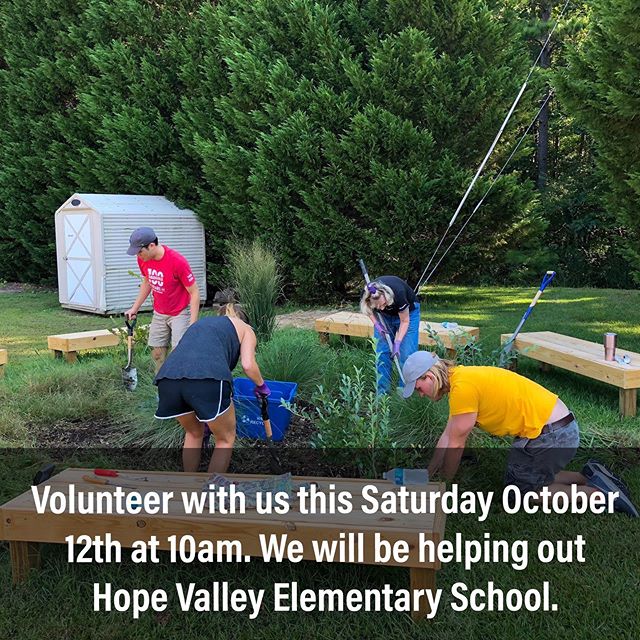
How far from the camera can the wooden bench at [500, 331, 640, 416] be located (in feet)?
16.1

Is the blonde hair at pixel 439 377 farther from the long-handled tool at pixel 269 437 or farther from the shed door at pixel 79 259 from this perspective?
the shed door at pixel 79 259

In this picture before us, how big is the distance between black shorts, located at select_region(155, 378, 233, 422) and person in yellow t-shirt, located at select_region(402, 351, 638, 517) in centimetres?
99

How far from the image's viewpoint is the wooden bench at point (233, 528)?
2.65 m

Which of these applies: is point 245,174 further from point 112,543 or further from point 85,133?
point 112,543

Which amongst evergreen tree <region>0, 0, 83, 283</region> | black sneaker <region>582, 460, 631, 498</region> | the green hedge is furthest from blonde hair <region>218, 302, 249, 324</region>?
evergreen tree <region>0, 0, 83, 283</region>

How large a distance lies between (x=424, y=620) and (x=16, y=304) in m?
12.4

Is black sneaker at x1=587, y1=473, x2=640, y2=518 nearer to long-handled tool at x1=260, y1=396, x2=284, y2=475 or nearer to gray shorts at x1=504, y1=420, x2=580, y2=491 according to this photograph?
gray shorts at x1=504, y1=420, x2=580, y2=491

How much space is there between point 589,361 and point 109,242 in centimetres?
882

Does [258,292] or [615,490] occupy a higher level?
[258,292]

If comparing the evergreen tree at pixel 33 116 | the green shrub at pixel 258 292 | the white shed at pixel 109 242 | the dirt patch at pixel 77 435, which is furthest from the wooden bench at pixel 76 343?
the evergreen tree at pixel 33 116

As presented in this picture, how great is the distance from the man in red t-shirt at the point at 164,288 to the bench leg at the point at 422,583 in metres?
3.25

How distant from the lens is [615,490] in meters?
3.59

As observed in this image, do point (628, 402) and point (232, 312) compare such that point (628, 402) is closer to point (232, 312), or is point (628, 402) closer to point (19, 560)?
point (232, 312)

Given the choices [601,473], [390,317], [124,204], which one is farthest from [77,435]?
[124,204]
